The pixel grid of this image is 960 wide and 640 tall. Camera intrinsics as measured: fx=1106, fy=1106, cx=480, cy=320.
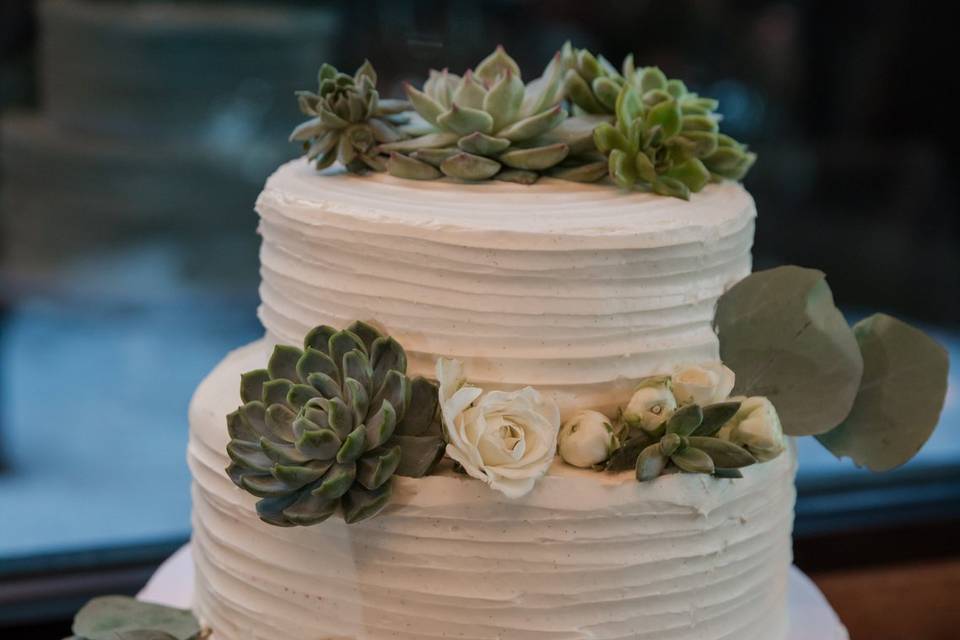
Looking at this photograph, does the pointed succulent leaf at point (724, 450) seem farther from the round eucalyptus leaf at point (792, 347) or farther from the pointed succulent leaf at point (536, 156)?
the pointed succulent leaf at point (536, 156)

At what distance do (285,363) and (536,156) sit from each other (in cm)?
36

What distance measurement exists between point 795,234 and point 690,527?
2166 mm

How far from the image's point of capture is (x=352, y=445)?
0.98 meters

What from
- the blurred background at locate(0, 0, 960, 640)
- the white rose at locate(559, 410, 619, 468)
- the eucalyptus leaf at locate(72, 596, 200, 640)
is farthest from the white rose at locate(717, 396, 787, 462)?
the blurred background at locate(0, 0, 960, 640)

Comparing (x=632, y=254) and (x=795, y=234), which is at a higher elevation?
(x=632, y=254)

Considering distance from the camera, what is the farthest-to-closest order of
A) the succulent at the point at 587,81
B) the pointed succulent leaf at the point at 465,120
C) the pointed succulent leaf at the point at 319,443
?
the succulent at the point at 587,81
the pointed succulent leaf at the point at 465,120
the pointed succulent leaf at the point at 319,443

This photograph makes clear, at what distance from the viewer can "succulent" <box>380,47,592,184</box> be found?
1.18 m

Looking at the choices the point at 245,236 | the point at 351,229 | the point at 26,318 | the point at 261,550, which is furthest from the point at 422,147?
the point at 26,318

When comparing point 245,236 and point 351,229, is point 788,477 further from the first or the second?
point 245,236

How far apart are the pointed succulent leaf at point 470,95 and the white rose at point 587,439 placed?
0.36 meters

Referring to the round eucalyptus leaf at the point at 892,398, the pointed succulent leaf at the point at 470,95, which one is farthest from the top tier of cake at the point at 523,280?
the round eucalyptus leaf at the point at 892,398

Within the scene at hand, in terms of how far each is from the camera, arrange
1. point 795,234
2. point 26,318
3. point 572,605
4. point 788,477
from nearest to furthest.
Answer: point 572,605
point 788,477
point 26,318
point 795,234

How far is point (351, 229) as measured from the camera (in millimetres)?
1085

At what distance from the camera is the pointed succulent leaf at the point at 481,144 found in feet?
3.86
